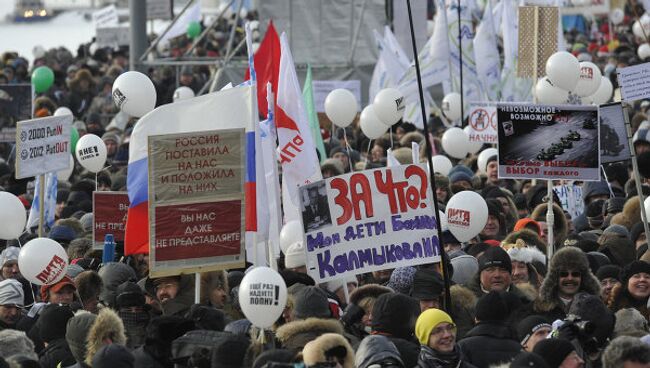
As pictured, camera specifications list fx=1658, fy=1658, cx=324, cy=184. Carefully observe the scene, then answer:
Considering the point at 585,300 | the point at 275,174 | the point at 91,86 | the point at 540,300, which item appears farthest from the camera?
the point at 91,86

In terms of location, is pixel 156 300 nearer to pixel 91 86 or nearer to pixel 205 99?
pixel 205 99

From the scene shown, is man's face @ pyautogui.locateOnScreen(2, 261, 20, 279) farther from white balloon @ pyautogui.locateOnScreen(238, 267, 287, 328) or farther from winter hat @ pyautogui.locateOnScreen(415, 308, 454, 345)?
winter hat @ pyautogui.locateOnScreen(415, 308, 454, 345)

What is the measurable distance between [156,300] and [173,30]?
17.8 m

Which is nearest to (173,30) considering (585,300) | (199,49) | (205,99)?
(199,49)

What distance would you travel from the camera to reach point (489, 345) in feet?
25.0

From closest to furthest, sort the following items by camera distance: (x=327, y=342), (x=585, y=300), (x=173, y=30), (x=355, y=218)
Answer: (x=327, y=342), (x=585, y=300), (x=355, y=218), (x=173, y=30)

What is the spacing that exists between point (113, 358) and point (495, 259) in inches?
107

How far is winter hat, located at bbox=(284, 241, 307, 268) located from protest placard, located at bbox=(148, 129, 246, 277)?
0.89m

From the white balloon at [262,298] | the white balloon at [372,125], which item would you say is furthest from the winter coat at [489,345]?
the white balloon at [372,125]

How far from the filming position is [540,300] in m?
8.59

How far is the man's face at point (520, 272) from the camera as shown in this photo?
9.47m

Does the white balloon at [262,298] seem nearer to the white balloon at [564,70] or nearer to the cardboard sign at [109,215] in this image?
the cardboard sign at [109,215]

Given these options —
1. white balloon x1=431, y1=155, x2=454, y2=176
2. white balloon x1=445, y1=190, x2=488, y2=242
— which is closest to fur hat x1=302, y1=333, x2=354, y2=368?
white balloon x1=445, y1=190, x2=488, y2=242

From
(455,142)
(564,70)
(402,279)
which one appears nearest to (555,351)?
(402,279)
